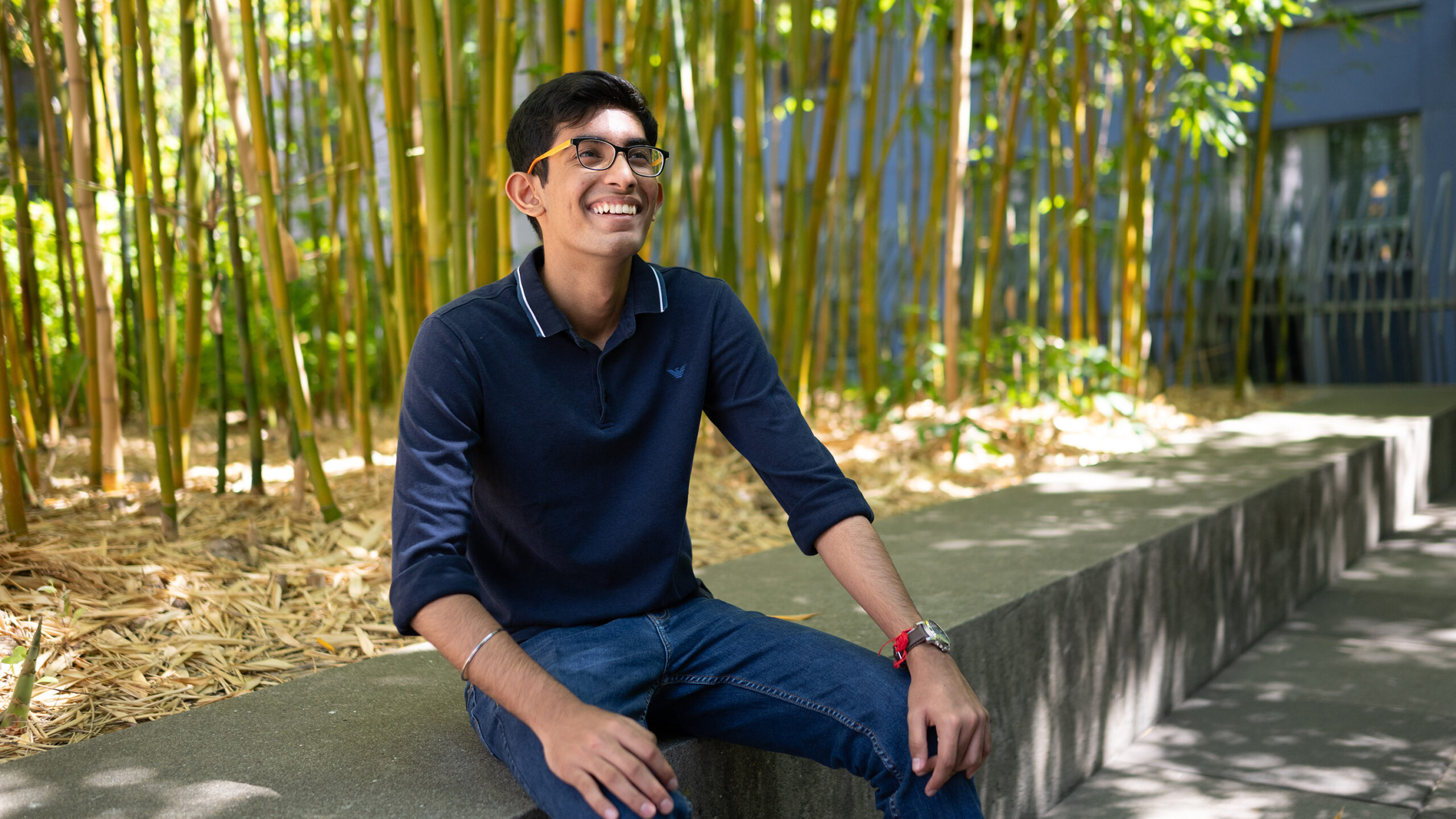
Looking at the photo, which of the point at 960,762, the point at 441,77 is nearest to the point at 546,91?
the point at 441,77

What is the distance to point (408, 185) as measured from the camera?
2223 millimetres

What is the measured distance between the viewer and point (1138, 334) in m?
4.42

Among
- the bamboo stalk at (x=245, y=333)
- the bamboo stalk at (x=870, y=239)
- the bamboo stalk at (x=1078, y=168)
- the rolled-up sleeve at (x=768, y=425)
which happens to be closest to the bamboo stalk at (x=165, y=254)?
the bamboo stalk at (x=245, y=333)

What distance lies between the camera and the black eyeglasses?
1207 millimetres

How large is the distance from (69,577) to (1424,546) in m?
3.75

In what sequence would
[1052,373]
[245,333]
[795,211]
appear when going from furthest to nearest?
[1052,373], [795,211], [245,333]

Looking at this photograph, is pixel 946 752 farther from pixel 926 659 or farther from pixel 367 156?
pixel 367 156

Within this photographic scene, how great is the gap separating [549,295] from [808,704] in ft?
1.75

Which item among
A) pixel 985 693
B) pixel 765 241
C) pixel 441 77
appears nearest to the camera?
pixel 985 693

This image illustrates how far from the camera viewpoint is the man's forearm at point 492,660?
0.98m

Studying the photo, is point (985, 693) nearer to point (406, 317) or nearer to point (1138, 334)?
point (406, 317)

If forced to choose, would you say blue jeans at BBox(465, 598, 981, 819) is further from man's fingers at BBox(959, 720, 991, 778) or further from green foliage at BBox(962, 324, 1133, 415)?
green foliage at BBox(962, 324, 1133, 415)

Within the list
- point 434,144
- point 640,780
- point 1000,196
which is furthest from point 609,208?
point 1000,196

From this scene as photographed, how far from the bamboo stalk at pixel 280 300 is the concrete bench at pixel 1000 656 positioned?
63 centimetres
